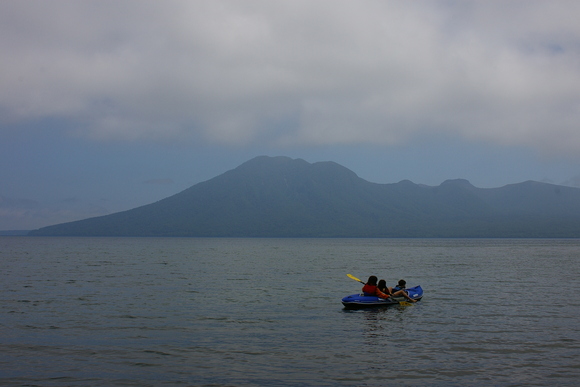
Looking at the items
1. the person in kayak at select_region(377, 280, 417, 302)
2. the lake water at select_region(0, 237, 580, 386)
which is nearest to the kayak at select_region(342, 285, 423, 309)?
the person in kayak at select_region(377, 280, 417, 302)

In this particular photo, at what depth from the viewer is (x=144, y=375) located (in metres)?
16.9

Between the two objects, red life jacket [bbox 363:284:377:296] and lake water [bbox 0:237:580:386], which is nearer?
lake water [bbox 0:237:580:386]

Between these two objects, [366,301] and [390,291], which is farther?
[390,291]

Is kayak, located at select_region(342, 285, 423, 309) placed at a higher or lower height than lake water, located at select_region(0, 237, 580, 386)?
higher

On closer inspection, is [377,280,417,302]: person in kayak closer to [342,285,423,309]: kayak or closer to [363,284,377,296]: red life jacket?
[342,285,423,309]: kayak

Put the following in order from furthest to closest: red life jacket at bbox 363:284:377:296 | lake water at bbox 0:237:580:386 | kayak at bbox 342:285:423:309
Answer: red life jacket at bbox 363:284:377:296 → kayak at bbox 342:285:423:309 → lake water at bbox 0:237:580:386

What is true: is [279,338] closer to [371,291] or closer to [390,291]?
[371,291]

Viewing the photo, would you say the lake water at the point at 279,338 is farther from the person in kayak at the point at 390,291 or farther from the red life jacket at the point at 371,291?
the red life jacket at the point at 371,291

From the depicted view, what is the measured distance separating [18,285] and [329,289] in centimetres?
2613

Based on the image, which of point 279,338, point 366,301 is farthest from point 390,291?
point 279,338

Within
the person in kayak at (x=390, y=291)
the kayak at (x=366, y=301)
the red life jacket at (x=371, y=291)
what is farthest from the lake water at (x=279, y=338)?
the red life jacket at (x=371, y=291)

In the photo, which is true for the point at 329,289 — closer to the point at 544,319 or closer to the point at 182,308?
the point at 182,308

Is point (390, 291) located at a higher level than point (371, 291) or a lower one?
lower

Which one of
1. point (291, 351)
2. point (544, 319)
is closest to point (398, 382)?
point (291, 351)
